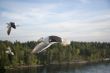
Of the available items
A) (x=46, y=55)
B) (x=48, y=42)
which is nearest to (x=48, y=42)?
(x=48, y=42)

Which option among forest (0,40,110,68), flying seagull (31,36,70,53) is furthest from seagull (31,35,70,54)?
forest (0,40,110,68)

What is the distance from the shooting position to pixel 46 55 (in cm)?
3756

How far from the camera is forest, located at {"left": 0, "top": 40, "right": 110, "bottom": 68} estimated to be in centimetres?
3060

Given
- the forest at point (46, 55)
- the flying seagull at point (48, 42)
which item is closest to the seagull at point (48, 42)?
the flying seagull at point (48, 42)

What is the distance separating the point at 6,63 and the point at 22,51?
4.72m

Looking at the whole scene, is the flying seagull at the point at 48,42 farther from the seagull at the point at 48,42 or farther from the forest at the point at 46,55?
the forest at the point at 46,55

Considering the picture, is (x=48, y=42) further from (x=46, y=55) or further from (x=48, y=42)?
(x=46, y=55)

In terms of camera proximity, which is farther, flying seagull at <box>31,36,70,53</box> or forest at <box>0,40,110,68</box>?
forest at <box>0,40,110,68</box>

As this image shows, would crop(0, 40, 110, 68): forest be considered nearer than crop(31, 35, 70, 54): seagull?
No

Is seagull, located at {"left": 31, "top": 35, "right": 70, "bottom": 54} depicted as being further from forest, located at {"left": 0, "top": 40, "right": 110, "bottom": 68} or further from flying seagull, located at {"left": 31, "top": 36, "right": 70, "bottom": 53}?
forest, located at {"left": 0, "top": 40, "right": 110, "bottom": 68}

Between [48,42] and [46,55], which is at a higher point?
[48,42]

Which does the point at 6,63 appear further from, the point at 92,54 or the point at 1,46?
the point at 92,54

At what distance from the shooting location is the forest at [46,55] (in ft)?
100

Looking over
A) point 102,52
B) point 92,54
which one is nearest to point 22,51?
point 92,54
